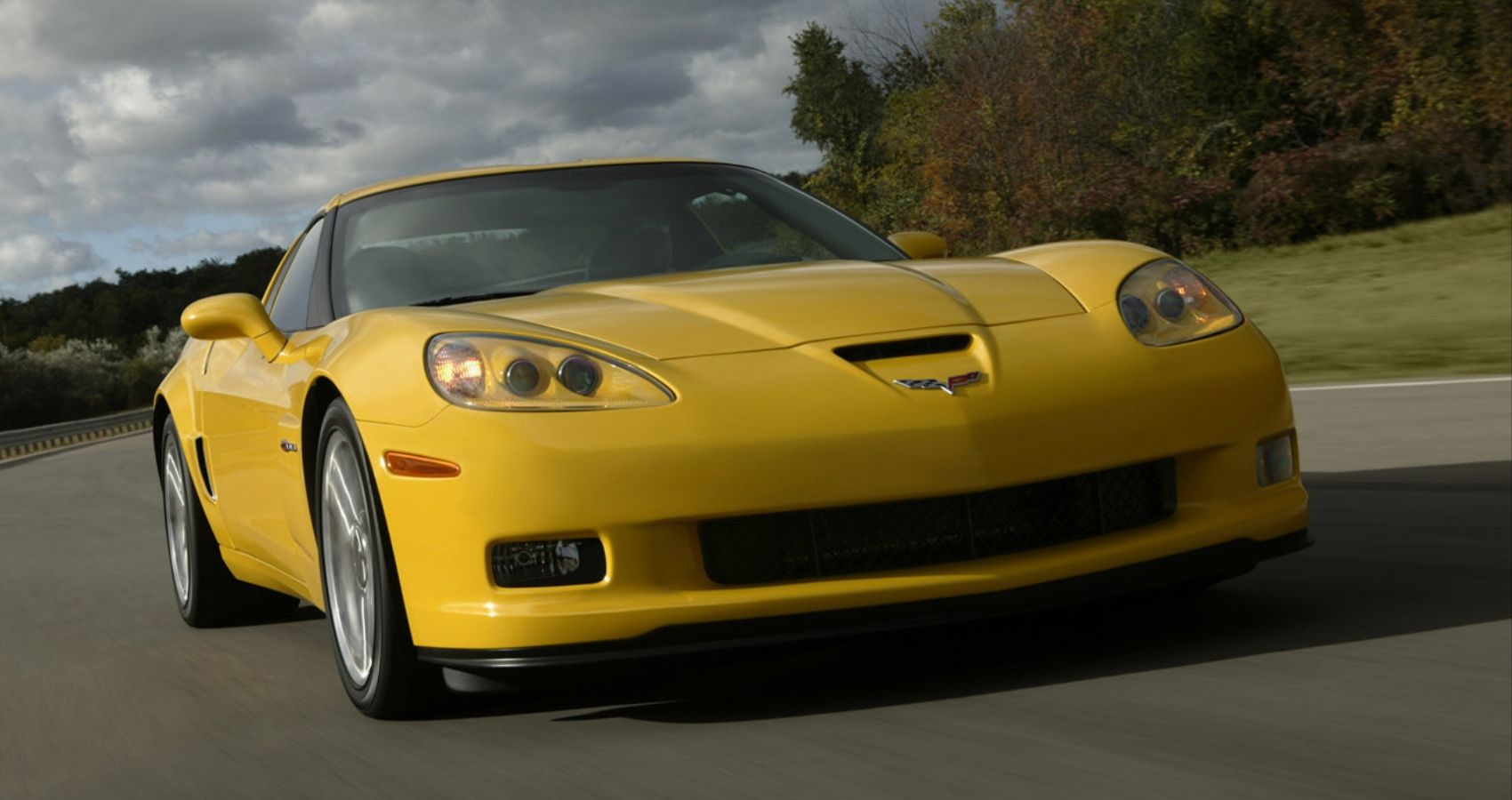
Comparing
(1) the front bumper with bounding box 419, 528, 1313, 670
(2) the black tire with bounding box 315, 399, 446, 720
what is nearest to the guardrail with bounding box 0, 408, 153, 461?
(2) the black tire with bounding box 315, 399, 446, 720

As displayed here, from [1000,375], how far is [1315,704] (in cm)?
86

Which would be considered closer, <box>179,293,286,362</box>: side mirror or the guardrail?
<box>179,293,286,362</box>: side mirror

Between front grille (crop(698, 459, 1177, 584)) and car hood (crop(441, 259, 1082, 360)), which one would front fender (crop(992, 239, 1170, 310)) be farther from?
front grille (crop(698, 459, 1177, 584))

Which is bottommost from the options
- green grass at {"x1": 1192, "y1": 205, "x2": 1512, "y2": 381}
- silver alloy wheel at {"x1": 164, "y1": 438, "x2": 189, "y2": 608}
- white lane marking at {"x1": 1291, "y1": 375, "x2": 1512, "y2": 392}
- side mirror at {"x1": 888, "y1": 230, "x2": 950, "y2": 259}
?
green grass at {"x1": 1192, "y1": 205, "x2": 1512, "y2": 381}

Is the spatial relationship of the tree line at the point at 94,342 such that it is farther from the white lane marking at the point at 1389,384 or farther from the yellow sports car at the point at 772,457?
the yellow sports car at the point at 772,457

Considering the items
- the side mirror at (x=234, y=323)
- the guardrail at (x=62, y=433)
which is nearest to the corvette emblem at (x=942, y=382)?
the side mirror at (x=234, y=323)

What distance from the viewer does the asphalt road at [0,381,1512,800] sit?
2.95 metres

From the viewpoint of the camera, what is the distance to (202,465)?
18.9ft

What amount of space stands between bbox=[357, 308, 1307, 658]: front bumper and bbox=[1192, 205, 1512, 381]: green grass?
845cm

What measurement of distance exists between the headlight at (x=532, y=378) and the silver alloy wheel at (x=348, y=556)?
0.34 m

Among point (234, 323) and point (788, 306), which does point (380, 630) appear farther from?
point (234, 323)

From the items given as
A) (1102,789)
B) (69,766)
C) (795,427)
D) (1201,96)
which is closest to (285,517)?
(69,766)

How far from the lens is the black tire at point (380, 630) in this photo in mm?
3775

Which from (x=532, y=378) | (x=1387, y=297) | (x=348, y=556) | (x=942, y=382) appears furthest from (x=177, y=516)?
(x=1387, y=297)
